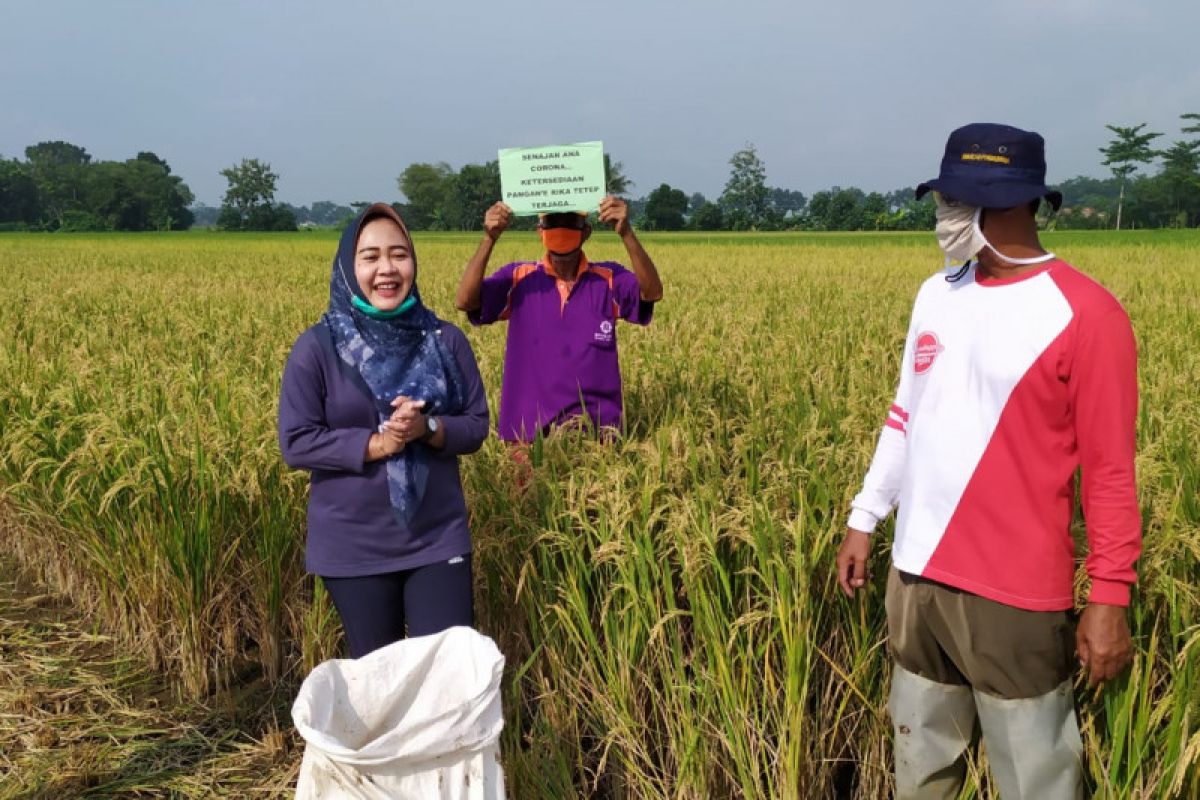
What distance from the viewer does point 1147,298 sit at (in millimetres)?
8305

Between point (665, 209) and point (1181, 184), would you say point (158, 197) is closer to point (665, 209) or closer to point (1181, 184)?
point (665, 209)

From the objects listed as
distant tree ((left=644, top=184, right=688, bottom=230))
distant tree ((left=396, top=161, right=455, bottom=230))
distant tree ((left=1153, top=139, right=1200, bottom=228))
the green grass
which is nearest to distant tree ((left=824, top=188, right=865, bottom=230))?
distant tree ((left=644, top=184, right=688, bottom=230))

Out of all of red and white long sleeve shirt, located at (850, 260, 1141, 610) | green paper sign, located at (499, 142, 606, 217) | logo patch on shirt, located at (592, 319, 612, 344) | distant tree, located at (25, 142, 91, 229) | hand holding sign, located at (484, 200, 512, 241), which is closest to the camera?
red and white long sleeve shirt, located at (850, 260, 1141, 610)

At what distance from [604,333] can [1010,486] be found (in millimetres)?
1761

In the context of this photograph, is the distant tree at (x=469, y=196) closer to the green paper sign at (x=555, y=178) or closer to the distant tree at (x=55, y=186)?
the distant tree at (x=55, y=186)

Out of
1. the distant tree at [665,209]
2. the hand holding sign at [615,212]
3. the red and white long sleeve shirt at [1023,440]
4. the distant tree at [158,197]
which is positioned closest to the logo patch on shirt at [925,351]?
the red and white long sleeve shirt at [1023,440]

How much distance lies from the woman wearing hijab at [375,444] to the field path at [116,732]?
90 cm

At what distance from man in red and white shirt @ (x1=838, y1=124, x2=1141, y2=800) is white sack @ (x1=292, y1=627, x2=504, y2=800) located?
92cm

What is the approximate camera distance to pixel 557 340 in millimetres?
3158

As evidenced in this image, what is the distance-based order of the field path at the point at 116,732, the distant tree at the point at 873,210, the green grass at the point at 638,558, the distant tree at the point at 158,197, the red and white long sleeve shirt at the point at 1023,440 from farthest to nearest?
the distant tree at the point at 158,197
the distant tree at the point at 873,210
the field path at the point at 116,732
the green grass at the point at 638,558
the red and white long sleeve shirt at the point at 1023,440

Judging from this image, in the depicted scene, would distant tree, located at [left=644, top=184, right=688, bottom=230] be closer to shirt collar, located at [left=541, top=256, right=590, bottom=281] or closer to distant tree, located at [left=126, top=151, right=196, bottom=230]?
distant tree, located at [left=126, top=151, right=196, bottom=230]

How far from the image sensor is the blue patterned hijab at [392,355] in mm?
2139

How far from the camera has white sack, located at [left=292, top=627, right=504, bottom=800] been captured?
1602 mm

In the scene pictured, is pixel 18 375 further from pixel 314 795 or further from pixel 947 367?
pixel 947 367
